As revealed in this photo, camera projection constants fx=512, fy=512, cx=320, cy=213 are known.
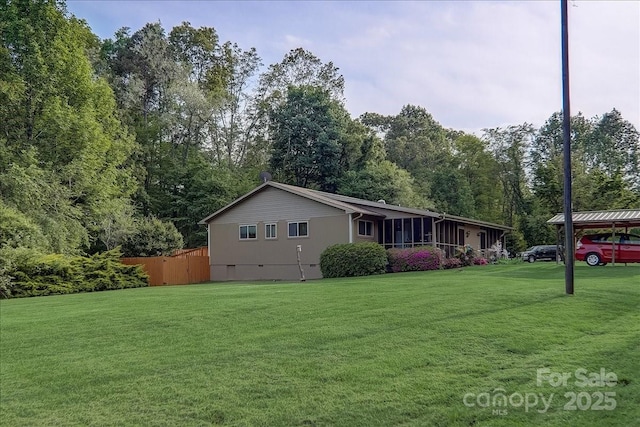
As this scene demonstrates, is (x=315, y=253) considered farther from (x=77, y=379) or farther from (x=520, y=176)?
(x=520, y=176)

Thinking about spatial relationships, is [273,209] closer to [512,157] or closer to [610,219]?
[610,219]

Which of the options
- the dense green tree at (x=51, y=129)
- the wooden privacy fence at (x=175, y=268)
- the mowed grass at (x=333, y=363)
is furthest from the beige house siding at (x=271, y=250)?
the mowed grass at (x=333, y=363)

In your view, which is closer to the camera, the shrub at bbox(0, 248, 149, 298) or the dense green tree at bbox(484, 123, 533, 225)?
the shrub at bbox(0, 248, 149, 298)

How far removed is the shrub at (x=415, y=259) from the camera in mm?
22375

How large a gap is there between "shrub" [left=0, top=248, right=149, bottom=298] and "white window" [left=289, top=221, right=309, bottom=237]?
25.9 ft

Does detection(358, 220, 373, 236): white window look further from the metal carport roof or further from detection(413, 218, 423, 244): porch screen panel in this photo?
the metal carport roof

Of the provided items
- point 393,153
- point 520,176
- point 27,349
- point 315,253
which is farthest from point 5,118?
point 520,176

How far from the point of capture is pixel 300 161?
40.8 m

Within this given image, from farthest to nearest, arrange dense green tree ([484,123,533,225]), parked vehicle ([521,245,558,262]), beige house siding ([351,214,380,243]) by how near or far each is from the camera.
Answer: dense green tree ([484,123,533,225])
parked vehicle ([521,245,558,262])
beige house siding ([351,214,380,243])

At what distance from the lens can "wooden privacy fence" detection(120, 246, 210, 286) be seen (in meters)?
26.8

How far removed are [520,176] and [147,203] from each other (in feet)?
117

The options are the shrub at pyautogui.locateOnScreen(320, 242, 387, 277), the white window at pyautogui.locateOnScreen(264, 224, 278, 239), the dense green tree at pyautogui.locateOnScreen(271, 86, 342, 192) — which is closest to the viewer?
the shrub at pyautogui.locateOnScreen(320, 242, 387, 277)

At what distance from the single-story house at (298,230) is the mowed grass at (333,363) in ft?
48.4

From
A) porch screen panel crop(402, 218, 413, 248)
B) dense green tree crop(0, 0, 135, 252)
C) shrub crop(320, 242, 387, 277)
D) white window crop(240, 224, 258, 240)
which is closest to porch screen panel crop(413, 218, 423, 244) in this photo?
porch screen panel crop(402, 218, 413, 248)
